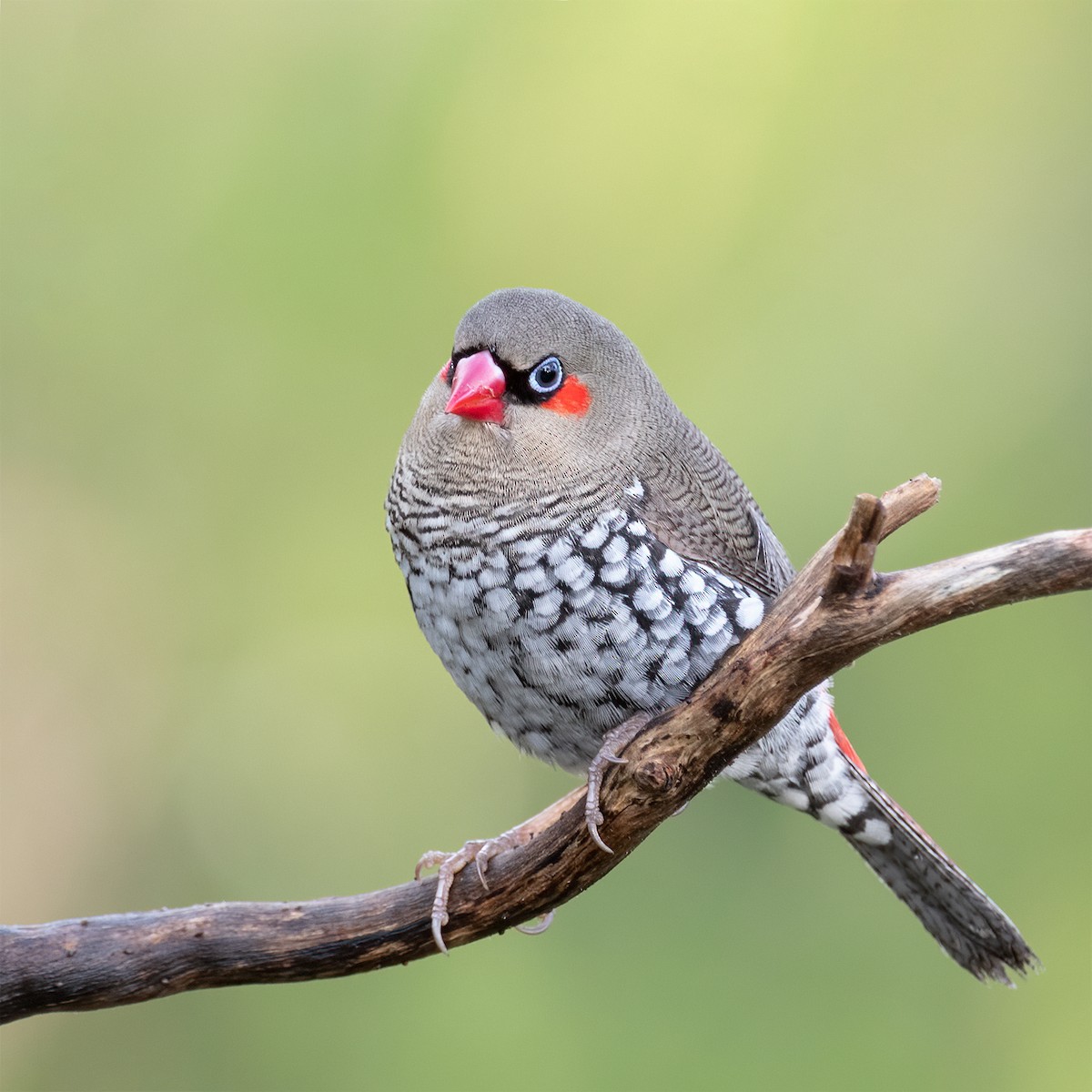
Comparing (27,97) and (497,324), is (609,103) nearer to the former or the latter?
(27,97)

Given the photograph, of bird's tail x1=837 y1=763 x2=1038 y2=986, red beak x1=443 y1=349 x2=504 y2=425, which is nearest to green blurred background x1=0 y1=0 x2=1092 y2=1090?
bird's tail x1=837 y1=763 x2=1038 y2=986

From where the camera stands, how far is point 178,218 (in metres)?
6.80

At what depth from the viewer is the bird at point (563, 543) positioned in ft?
11.0

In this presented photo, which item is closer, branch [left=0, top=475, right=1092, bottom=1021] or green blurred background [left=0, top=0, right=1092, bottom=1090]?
branch [left=0, top=475, right=1092, bottom=1021]

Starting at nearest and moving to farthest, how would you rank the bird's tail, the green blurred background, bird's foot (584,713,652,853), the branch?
the branch
bird's foot (584,713,652,853)
the bird's tail
the green blurred background

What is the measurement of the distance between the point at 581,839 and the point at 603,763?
20 centimetres

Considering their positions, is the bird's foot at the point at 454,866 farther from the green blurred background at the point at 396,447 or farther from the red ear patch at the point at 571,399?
the green blurred background at the point at 396,447

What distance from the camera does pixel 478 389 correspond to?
3.35 metres

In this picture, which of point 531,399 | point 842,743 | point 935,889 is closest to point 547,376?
point 531,399

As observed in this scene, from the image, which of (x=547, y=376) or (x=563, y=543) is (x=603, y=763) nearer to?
(x=563, y=543)

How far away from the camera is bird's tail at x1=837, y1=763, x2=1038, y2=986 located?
3977mm

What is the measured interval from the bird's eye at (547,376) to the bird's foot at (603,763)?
2.84 ft

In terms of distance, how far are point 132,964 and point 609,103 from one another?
16.3ft

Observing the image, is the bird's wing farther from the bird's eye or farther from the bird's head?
the bird's eye
